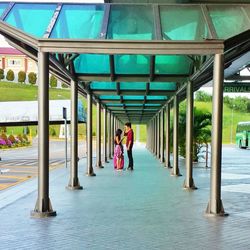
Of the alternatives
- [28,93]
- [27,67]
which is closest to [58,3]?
[28,93]

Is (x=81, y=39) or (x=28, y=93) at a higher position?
(x=28, y=93)

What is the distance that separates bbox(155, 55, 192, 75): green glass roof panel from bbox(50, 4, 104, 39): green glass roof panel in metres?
2.83

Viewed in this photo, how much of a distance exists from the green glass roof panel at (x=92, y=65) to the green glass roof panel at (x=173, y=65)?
1.25 m

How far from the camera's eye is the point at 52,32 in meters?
8.61

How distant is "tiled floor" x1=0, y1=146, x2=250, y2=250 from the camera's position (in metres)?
6.20

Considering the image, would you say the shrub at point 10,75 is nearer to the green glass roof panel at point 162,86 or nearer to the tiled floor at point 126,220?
the green glass roof panel at point 162,86

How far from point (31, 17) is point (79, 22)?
87 centimetres

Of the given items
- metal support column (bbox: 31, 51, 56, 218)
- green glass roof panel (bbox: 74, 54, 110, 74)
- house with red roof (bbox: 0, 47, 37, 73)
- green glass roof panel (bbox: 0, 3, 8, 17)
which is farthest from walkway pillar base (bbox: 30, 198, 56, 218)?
house with red roof (bbox: 0, 47, 37, 73)

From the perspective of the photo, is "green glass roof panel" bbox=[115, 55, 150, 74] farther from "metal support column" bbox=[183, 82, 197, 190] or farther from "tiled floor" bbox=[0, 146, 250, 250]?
"tiled floor" bbox=[0, 146, 250, 250]

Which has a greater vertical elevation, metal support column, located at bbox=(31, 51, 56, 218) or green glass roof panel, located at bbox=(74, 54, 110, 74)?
green glass roof panel, located at bbox=(74, 54, 110, 74)

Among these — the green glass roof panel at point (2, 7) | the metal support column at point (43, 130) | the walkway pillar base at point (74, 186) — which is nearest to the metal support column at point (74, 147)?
the walkway pillar base at point (74, 186)

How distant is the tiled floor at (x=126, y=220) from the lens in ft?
20.4

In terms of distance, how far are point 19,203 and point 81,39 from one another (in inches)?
134

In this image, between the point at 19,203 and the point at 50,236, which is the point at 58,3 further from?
the point at 50,236
